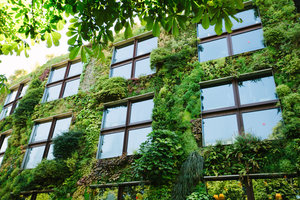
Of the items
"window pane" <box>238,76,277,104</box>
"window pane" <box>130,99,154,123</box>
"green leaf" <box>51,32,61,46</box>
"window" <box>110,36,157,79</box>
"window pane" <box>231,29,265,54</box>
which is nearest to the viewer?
"green leaf" <box>51,32,61,46</box>

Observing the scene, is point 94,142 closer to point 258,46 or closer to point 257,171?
point 257,171

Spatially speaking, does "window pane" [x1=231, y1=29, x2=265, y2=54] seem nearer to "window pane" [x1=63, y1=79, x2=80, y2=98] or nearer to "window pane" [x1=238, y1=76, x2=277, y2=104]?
"window pane" [x1=238, y1=76, x2=277, y2=104]

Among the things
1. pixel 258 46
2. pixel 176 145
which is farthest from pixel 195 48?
pixel 176 145

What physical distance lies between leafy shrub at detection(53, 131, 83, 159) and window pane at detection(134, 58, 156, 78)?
321 centimetres

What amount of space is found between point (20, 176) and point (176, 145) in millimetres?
6546

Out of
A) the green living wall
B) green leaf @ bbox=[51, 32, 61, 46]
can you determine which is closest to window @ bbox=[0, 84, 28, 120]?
the green living wall

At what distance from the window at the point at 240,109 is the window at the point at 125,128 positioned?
1.99 meters

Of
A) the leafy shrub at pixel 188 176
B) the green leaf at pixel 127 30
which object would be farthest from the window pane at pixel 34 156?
the green leaf at pixel 127 30

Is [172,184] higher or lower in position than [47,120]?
lower

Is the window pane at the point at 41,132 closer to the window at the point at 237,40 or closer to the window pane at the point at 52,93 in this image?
the window pane at the point at 52,93

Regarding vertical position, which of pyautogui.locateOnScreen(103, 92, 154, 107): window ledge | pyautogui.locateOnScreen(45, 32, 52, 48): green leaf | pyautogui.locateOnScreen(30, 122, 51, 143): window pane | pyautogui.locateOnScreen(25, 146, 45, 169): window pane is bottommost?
pyautogui.locateOnScreen(45, 32, 52, 48): green leaf

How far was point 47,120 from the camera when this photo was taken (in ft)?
35.5

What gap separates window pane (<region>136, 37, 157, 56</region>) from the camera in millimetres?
9962

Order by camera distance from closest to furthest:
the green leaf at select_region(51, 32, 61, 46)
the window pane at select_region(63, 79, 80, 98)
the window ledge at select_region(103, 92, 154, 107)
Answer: the green leaf at select_region(51, 32, 61, 46) → the window ledge at select_region(103, 92, 154, 107) → the window pane at select_region(63, 79, 80, 98)
